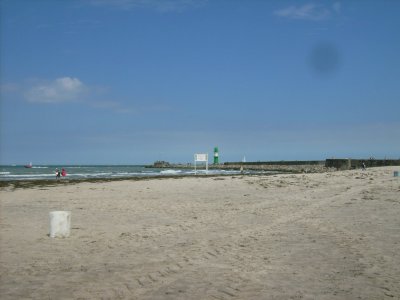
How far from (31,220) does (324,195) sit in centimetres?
1386

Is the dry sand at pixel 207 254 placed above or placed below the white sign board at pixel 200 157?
below

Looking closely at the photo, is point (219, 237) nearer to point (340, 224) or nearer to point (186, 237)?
point (186, 237)

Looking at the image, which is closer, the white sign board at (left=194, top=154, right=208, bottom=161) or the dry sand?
the dry sand

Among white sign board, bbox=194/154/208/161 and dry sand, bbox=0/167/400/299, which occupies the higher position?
white sign board, bbox=194/154/208/161

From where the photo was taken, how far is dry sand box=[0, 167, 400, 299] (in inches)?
231

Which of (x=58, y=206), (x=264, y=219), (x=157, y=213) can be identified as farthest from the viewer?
(x=58, y=206)

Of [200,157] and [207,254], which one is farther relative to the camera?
[200,157]

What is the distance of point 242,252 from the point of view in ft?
26.8

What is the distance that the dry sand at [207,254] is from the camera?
5875 millimetres

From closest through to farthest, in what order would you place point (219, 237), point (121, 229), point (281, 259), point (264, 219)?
point (281, 259) → point (219, 237) → point (121, 229) → point (264, 219)

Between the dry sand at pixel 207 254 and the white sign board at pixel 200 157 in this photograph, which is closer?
the dry sand at pixel 207 254

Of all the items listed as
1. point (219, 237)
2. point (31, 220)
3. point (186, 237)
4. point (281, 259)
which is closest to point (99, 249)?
point (186, 237)

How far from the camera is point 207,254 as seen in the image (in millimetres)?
8023

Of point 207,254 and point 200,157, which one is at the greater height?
point 200,157
